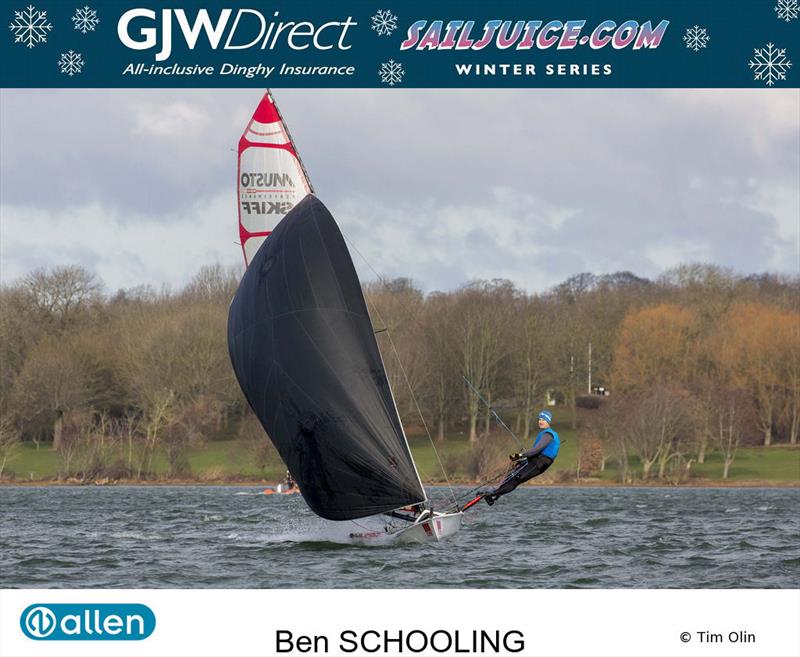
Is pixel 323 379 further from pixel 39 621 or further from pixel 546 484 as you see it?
pixel 546 484

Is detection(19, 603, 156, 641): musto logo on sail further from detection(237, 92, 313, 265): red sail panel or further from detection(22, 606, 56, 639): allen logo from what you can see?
detection(237, 92, 313, 265): red sail panel

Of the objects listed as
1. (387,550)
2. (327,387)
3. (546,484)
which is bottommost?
(546,484)

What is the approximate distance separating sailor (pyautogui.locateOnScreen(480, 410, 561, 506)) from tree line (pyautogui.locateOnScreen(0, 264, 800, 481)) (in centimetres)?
4443

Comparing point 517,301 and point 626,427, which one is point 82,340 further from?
point 626,427

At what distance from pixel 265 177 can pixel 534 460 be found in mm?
9492

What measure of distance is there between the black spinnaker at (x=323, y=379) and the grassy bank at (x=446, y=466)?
3844 cm

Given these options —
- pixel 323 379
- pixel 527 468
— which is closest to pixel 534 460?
pixel 527 468

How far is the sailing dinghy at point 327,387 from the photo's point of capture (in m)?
22.5

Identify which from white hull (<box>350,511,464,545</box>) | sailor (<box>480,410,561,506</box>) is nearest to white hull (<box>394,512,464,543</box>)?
white hull (<box>350,511,464,545</box>)

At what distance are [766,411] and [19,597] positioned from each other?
68480mm

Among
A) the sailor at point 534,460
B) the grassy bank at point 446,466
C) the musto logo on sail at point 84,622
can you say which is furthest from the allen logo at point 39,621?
the grassy bank at point 446,466

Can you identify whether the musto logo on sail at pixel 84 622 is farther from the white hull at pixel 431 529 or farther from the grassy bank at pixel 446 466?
the grassy bank at pixel 446 466

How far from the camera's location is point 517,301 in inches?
3408

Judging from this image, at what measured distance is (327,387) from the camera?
22484 millimetres
